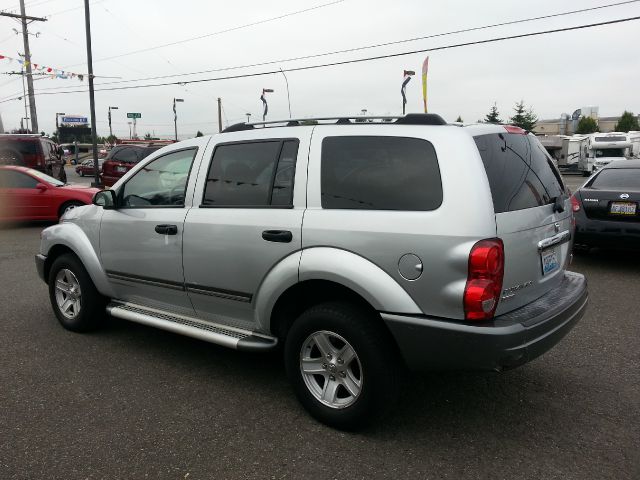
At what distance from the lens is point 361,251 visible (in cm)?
293

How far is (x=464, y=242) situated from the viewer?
2.66 m

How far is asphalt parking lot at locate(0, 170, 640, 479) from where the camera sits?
2.76m

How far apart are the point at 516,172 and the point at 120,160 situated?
59.9 feet

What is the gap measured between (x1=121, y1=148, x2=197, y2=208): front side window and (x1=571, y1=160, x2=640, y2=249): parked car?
16.5ft

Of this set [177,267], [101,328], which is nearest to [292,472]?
[177,267]

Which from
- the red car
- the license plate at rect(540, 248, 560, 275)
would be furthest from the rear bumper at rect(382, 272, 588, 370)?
the red car

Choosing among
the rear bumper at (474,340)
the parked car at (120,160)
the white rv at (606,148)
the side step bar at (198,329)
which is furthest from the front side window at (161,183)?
the white rv at (606,148)

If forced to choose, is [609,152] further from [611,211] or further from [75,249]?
[75,249]

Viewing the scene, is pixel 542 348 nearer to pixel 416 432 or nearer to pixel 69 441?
pixel 416 432

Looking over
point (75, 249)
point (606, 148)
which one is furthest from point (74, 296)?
point (606, 148)

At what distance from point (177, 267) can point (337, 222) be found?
1407 mm

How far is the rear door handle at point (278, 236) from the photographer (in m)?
3.22

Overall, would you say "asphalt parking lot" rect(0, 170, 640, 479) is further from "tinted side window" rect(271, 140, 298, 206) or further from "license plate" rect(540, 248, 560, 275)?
"tinted side window" rect(271, 140, 298, 206)

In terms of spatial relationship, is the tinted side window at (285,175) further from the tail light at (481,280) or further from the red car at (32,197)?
Result: the red car at (32,197)
